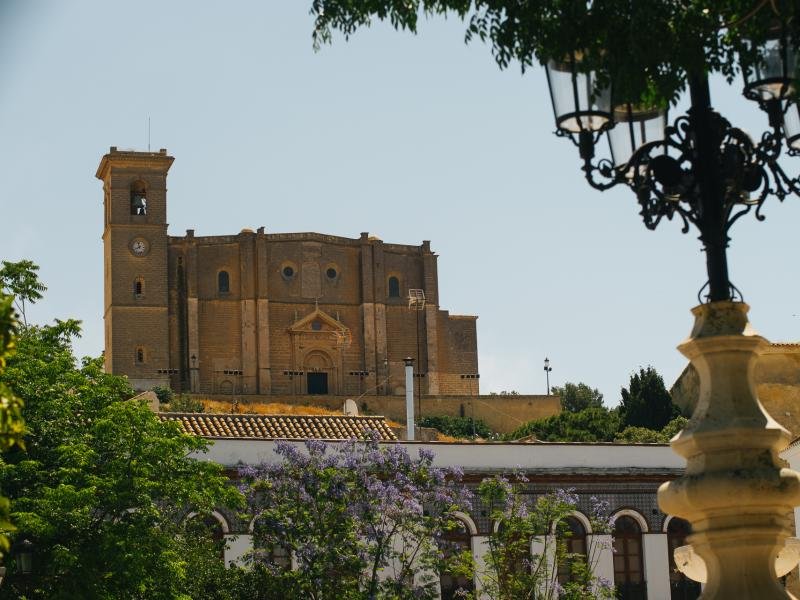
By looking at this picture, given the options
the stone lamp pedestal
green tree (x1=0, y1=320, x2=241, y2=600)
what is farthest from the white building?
the stone lamp pedestal

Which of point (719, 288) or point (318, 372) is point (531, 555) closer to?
point (719, 288)

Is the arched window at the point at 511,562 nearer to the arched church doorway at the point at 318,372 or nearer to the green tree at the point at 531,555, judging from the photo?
the green tree at the point at 531,555

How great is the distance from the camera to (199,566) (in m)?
21.4

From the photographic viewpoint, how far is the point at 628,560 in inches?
1028

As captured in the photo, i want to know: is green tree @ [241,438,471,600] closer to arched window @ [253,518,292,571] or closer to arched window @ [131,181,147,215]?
arched window @ [253,518,292,571]

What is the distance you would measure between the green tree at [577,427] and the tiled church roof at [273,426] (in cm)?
2870

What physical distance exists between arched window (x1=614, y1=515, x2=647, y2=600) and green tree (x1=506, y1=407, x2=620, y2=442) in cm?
2932

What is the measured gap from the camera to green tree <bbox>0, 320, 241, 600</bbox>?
19.0 metres

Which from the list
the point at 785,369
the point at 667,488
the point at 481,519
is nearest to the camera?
the point at 667,488

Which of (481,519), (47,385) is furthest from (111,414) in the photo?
(481,519)

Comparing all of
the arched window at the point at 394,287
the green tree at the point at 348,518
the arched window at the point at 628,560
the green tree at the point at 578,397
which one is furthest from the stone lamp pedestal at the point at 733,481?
the green tree at the point at 578,397

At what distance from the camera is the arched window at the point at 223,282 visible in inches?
2872

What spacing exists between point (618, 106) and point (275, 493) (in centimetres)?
1515

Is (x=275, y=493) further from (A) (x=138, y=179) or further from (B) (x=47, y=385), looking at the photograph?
(A) (x=138, y=179)
